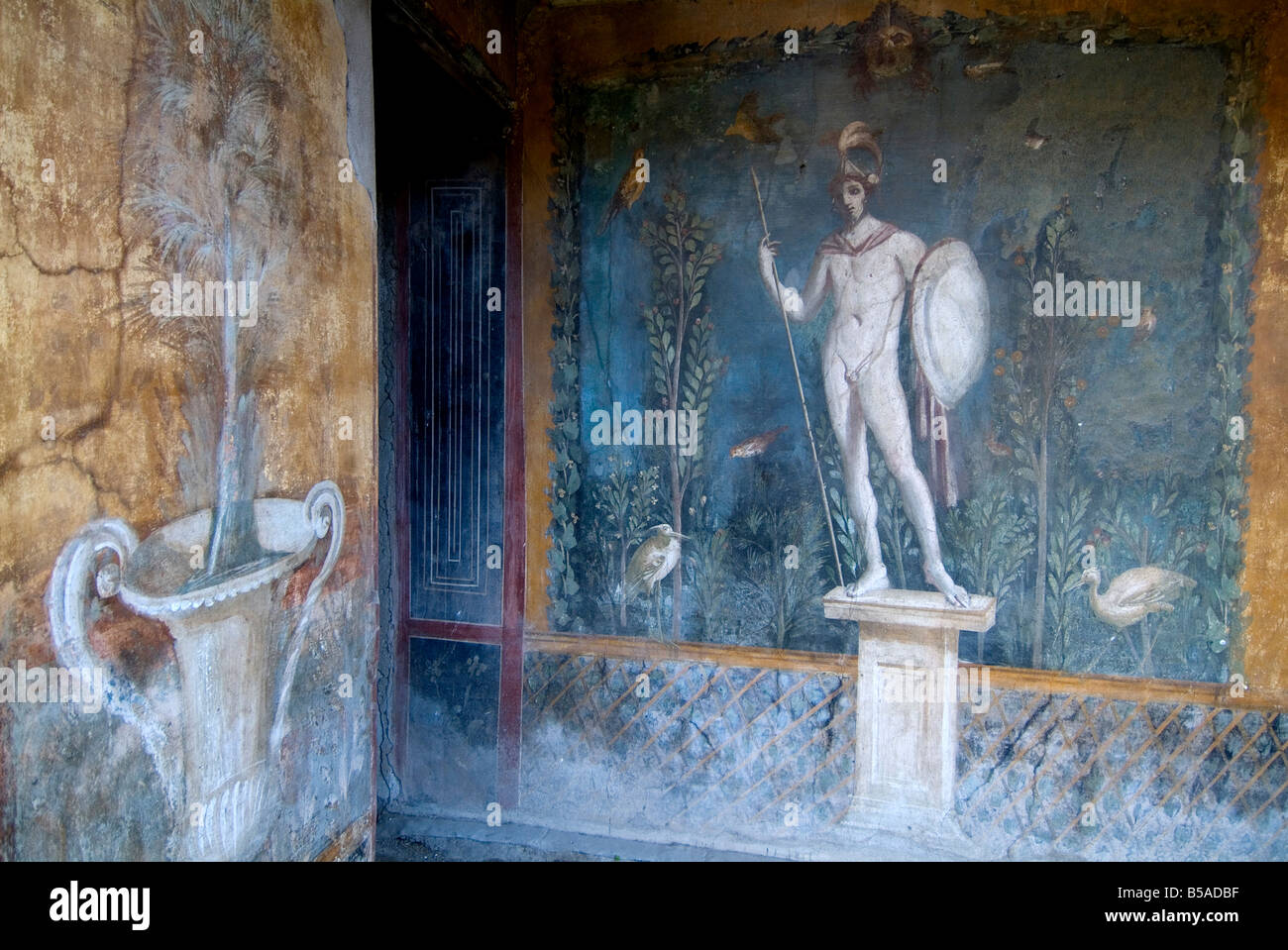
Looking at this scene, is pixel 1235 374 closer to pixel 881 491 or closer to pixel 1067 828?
pixel 881 491

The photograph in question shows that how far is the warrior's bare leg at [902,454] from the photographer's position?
3.33 meters

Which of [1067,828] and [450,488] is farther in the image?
[450,488]

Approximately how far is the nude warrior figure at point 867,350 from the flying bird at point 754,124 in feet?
0.97

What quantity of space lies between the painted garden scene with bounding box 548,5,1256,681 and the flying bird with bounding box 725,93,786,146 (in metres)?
0.01

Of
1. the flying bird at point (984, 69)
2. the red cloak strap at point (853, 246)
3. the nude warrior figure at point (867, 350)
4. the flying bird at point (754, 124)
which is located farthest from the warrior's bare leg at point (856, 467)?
the flying bird at point (984, 69)

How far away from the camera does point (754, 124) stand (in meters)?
3.50

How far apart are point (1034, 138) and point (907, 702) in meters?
2.19

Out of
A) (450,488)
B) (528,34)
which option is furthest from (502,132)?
(450,488)

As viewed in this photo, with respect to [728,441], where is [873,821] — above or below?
below

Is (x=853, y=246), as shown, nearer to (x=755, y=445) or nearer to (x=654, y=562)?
(x=755, y=445)

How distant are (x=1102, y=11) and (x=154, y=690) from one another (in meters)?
3.69

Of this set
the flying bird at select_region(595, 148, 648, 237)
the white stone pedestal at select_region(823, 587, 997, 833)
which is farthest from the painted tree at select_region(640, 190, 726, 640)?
the white stone pedestal at select_region(823, 587, 997, 833)

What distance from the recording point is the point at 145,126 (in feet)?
Result: 5.71

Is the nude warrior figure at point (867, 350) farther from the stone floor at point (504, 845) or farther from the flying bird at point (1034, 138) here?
the stone floor at point (504, 845)
